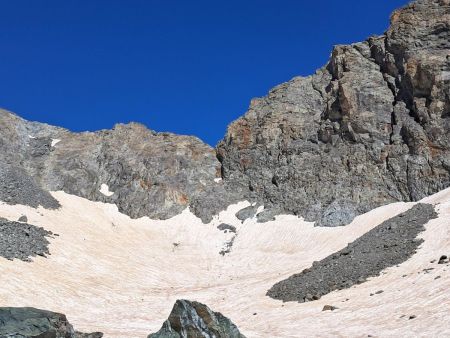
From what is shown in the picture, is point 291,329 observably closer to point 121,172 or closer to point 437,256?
point 437,256

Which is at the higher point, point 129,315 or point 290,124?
point 290,124

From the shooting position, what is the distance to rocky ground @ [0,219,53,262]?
33.9 metres

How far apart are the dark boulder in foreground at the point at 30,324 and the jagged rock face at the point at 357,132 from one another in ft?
131

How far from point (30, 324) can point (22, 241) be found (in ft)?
90.8

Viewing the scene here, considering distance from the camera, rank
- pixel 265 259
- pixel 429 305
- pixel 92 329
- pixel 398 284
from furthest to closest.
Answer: pixel 265 259 → pixel 398 284 → pixel 92 329 → pixel 429 305

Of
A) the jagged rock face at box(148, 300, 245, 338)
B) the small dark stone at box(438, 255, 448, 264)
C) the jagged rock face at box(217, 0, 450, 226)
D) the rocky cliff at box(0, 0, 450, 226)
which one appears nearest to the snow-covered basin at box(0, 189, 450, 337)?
the small dark stone at box(438, 255, 448, 264)

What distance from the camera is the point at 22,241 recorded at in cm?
3694

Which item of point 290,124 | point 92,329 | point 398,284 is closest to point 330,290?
point 398,284

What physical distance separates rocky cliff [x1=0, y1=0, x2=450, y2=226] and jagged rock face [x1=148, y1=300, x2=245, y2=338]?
37.4 meters

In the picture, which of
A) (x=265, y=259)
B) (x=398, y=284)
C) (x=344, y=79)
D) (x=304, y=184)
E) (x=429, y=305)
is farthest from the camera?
(x=344, y=79)

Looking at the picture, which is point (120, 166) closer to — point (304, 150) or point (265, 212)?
point (265, 212)

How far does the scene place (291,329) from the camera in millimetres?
20766

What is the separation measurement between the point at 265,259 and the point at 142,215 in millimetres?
21689

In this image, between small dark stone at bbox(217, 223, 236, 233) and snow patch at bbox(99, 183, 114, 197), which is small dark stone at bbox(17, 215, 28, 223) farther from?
small dark stone at bbox(217, 223, 236, 233)
